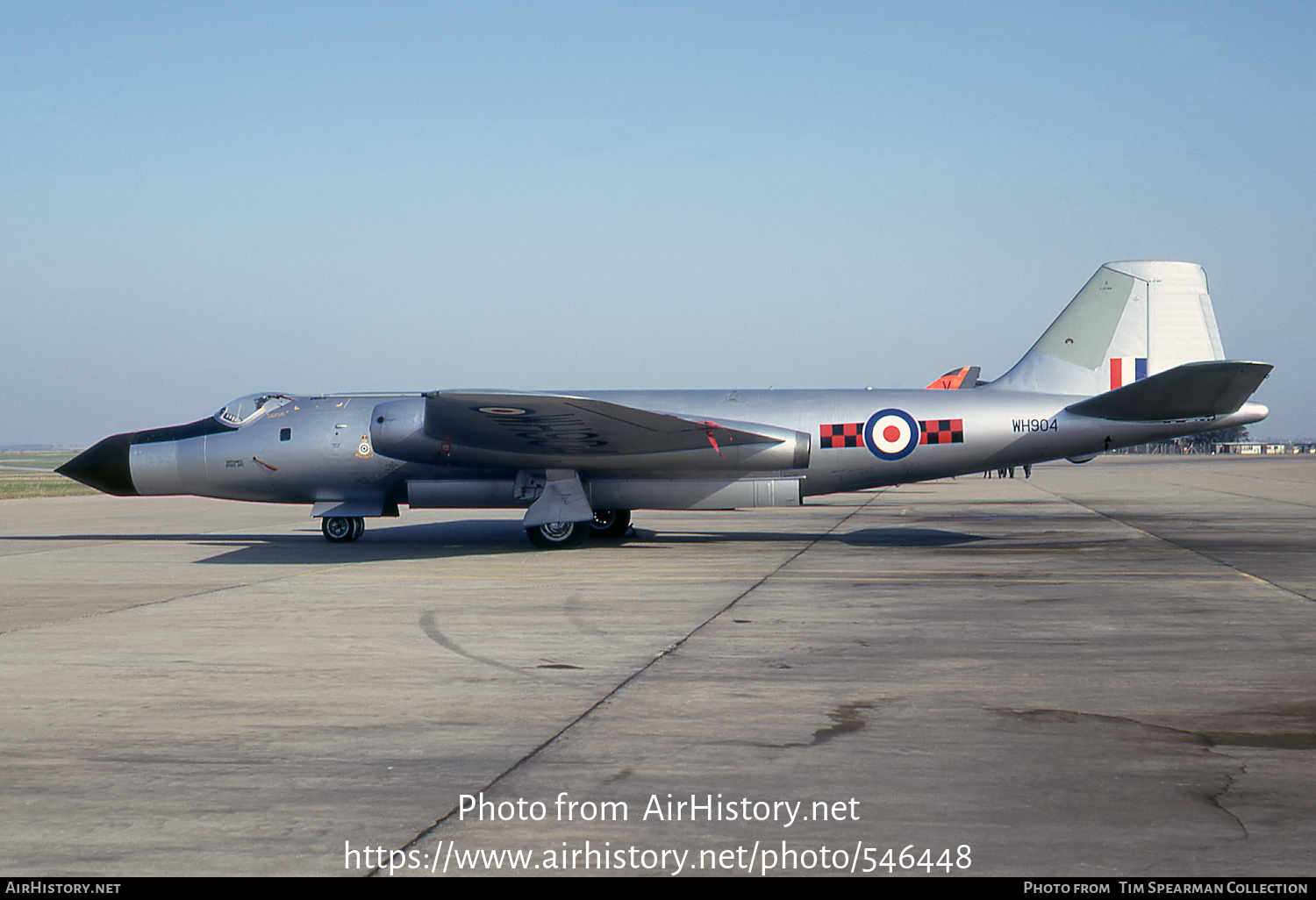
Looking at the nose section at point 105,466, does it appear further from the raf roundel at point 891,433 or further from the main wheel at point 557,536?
the raf roundel at point 891,433

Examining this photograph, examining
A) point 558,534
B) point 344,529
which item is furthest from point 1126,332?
point 344,529

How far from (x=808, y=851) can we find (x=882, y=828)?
0.43m

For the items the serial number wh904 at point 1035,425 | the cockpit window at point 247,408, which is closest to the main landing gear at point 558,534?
the cockpit window at point 247,408

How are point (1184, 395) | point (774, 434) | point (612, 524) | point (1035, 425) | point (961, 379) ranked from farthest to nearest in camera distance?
point (961, 379)
point (612, 524)
point (774, 434)
point (1035, 425)
point (1184, 395)

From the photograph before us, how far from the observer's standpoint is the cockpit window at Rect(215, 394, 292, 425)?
2073cm

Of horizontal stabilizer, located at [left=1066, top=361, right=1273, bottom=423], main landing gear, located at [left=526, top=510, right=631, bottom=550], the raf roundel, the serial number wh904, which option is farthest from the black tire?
horizontal stabilizer, located at [left=1066, top=361, right=1273, bottom=423]

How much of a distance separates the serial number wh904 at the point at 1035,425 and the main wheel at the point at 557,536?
7825 millimetres

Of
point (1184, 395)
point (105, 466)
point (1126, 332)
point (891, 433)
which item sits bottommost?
point (105, 466)

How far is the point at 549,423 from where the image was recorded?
17734 mm

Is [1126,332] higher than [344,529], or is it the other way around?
[1126,332]

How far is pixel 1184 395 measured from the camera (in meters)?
17.1

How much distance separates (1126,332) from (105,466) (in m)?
19.4

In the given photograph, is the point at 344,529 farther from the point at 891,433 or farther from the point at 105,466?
the point at 891,433

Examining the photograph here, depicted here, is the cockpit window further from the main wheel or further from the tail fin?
the tail fin
